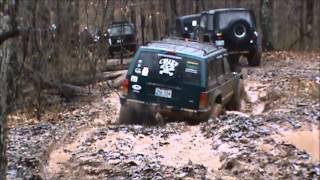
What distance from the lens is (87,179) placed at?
829 centimetres

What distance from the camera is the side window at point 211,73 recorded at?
12086mm

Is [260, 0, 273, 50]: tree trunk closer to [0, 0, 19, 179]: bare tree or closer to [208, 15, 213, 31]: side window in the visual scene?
[208, 15, 213, 31]: side window

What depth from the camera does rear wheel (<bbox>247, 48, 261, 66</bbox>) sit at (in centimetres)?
2169

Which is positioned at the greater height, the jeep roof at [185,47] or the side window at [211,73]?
the jeep roof at [185,47]

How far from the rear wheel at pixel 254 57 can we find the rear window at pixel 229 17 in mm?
982

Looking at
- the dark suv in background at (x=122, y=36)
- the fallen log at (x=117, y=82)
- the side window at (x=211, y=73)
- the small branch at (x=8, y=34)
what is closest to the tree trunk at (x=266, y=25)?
the dark suv in background at (x=122, y=36)

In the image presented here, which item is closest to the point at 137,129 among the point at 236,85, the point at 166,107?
the point at 166,107

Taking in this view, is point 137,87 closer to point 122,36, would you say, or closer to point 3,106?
point 3,106

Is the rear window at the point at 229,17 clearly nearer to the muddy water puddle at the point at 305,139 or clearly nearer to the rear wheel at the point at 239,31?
the rear wheel at the point at 239,31

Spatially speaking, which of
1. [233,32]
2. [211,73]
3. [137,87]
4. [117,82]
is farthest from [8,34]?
[233,32]

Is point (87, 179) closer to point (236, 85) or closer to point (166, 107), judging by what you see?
point (166, 107)

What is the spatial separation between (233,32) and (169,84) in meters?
9.47

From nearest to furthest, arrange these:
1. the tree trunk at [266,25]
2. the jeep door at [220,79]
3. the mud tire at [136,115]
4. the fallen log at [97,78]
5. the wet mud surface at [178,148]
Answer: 1. the wet mud surface at [178,148]
2. the mud tire at [136,115]
3. the jeep door at [220,79]
4. the fallen log at [97,78]
5. the tree trunk at [266,25]

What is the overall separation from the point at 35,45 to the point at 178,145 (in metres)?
8.13
